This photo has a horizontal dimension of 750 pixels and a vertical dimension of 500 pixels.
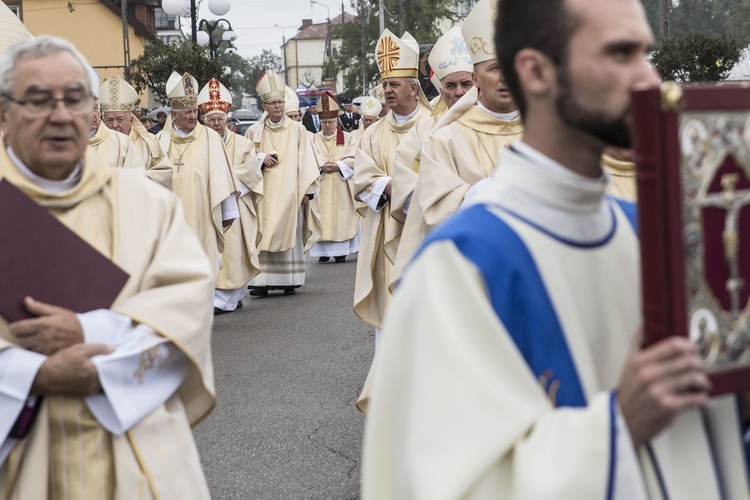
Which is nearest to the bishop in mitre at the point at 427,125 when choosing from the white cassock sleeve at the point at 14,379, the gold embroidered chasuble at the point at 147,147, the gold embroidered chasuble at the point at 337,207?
the white cassock sleeve at the point at 14,379

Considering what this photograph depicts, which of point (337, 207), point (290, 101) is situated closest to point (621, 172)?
point (337, 207)

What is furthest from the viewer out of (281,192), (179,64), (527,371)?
(179,64)

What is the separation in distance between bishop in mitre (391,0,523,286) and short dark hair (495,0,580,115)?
348 centimetres

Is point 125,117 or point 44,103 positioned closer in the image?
point 44,103

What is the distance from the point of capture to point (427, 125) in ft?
24.1

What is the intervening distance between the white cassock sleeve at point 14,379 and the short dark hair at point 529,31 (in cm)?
156

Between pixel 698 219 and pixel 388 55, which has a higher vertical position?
pixel 388 55

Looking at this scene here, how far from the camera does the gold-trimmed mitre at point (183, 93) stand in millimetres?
12039

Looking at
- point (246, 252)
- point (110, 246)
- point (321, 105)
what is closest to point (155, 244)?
point (110, 246)

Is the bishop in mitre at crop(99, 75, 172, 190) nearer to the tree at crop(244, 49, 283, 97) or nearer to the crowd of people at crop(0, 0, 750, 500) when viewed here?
the crowd of people at crop(0, 0, 750, 500)

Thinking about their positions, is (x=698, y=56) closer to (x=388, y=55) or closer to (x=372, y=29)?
(x=388, y=55)

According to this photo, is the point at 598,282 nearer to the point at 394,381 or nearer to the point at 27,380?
the point at 394,381

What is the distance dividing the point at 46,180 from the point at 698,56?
19.3 metres

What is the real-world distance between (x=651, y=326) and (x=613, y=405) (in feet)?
0.50
